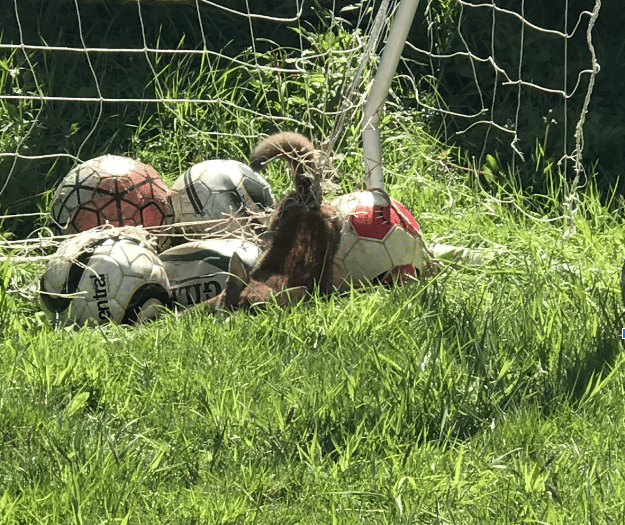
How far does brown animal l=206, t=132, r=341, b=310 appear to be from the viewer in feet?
11.9

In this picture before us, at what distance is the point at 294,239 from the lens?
3.71 m

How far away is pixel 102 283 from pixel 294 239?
2.28 ft

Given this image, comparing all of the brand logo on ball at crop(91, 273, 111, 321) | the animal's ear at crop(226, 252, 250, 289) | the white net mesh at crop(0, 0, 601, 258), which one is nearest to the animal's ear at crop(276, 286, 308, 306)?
the animal's ear at crop(226, 252, 250, 289)

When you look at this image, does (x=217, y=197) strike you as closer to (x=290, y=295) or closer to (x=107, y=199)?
(x=107, y=199)

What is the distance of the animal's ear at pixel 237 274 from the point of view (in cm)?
362

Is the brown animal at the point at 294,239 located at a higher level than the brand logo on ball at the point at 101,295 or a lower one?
higher

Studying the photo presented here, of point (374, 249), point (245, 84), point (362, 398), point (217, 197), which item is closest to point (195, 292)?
point (217, 197)

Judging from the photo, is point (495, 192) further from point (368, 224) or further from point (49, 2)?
point (49, 2)

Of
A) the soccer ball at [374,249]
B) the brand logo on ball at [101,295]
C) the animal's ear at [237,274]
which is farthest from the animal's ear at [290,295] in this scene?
the brand logo on ball at [101,295]

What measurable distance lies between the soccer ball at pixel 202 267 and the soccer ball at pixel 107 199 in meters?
0.39

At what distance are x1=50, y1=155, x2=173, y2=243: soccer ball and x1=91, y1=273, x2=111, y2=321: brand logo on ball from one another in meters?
0.58

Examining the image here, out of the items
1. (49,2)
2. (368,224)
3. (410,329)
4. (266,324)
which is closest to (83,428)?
(266,324)

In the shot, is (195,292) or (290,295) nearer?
(290,295)

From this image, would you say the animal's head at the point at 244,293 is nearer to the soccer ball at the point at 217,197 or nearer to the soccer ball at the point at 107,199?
the soccer ball at the point at 217,197
